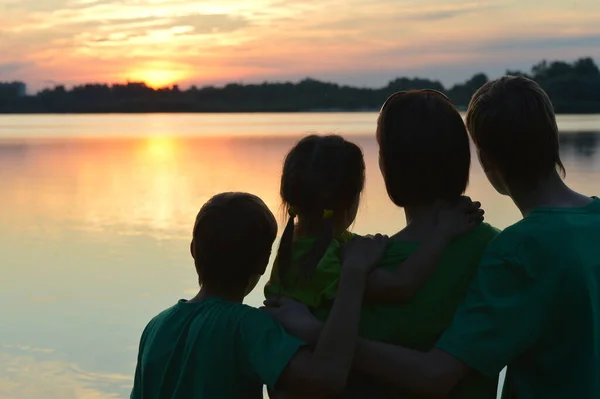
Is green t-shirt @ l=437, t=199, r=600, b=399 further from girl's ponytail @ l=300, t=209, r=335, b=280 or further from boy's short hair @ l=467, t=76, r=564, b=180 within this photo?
girl's ponytail @ l=300, t=209, r=335, b=280

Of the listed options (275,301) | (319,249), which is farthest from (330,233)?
(275,301)

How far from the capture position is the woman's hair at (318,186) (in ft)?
5.04

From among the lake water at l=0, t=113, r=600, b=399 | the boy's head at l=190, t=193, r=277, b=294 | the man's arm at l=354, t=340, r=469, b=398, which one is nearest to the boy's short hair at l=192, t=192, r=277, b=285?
the boy's head at l=190, t=193, r=277, b=294

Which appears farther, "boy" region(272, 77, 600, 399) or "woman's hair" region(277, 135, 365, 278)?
"woman's hair" region(277, 135, 365, 278)

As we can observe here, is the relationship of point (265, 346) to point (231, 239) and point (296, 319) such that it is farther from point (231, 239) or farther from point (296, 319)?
point (231, 239)

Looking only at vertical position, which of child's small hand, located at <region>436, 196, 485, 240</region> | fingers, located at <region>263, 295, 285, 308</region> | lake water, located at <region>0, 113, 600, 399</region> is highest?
child's small hand, located at <region>436, 196, 485, 240</region>

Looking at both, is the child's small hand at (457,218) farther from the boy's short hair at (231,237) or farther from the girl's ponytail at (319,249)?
the boy's short hair at (231,237)

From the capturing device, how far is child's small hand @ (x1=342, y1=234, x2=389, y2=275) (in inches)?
56.1

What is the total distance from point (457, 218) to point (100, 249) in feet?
19.0

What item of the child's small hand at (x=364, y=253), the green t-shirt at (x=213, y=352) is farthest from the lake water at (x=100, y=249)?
the child's small hand at (x=364, y=253)

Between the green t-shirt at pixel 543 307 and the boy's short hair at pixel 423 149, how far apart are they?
144 millimetres

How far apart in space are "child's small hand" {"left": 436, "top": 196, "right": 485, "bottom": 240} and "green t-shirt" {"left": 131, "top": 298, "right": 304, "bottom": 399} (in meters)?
0.30

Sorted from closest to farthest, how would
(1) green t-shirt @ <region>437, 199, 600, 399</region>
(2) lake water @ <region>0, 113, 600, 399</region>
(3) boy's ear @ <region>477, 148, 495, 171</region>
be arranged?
(1) green t-shirt @ <region>437, 199, 600, 399</region> < (3) boy's ear @ <region>477, 148, 495, 171</region> < (2) lake water @ <region>0, 113, 600, 399</region>

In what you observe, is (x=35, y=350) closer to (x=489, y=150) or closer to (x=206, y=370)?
(x=206, y=370)
